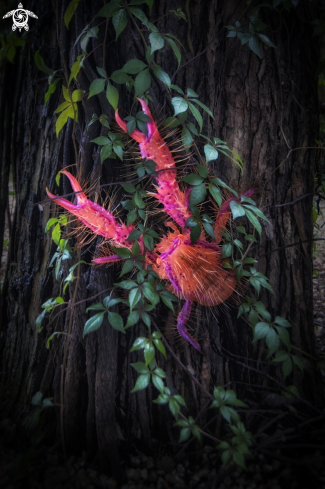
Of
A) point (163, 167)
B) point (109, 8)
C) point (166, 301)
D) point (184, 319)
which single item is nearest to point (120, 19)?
point (109, 8)

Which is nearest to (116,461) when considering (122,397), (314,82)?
(122,397)

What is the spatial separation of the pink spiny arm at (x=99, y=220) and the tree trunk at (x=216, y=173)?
146 mm

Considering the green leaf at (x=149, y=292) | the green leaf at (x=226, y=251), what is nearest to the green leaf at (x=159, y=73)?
the green leaf at (x=226, y=251)

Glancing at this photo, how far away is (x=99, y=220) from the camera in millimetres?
1254

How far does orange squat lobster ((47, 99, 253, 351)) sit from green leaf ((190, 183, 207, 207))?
95 mm

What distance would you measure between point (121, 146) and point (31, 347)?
106 cm

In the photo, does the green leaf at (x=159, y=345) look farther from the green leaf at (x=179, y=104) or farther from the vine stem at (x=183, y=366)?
the green leaf at (x=179, y=104)

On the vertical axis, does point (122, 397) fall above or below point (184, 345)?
below

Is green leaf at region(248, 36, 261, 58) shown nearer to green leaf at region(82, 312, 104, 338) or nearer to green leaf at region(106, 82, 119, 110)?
green leaf at region(106, 82, 119, 110)

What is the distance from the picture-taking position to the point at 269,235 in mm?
1409

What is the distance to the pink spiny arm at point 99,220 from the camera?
1.25m

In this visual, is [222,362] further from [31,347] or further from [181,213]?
[31,347]

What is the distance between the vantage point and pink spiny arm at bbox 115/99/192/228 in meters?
1.22

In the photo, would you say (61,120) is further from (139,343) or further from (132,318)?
(139,343)
